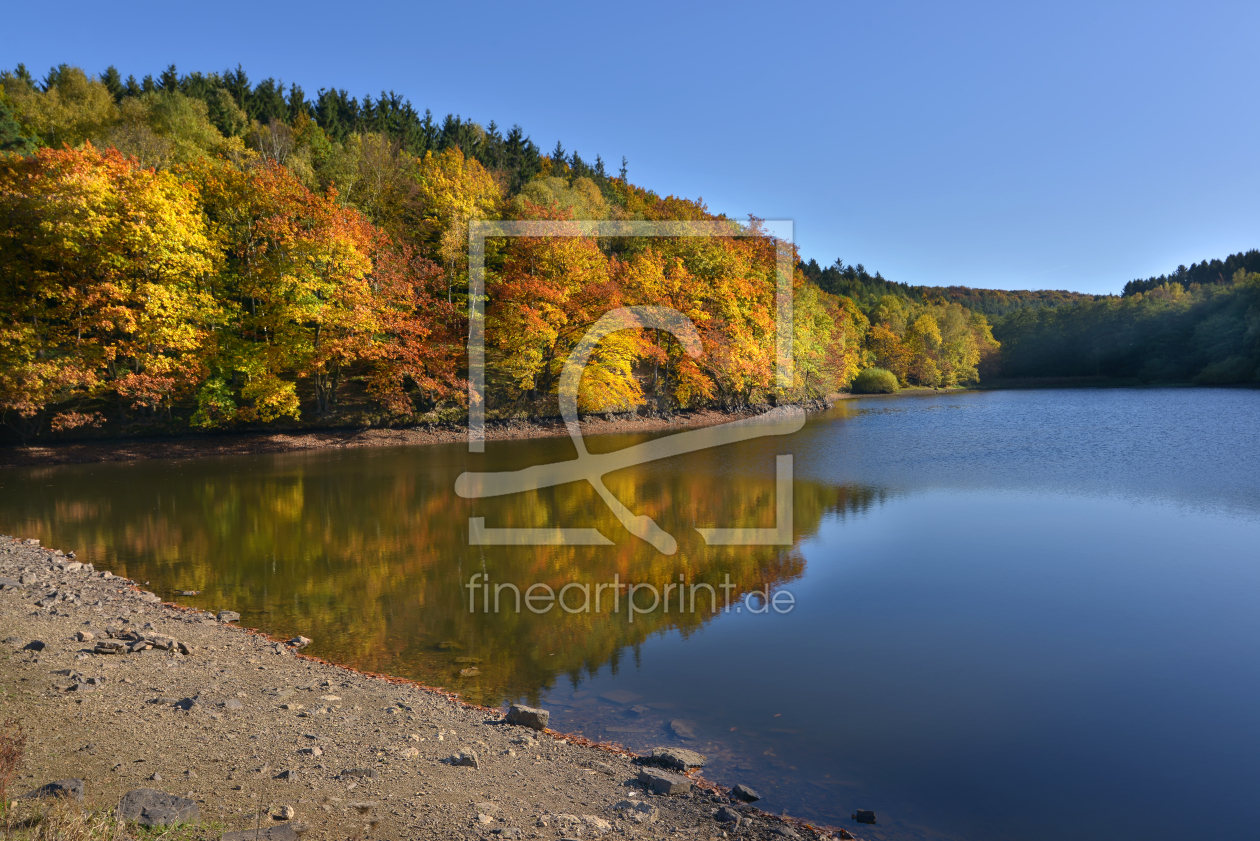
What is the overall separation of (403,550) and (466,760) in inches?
357

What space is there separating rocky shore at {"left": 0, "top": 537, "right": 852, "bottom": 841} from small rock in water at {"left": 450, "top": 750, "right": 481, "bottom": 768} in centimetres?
1

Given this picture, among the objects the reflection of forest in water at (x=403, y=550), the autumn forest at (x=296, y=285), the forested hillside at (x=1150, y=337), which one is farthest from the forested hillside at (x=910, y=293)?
the reflection of forest in water at (x=403, y=550)

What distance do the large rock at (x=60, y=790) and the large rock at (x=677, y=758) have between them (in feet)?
13.8

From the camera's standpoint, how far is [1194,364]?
8269 cm

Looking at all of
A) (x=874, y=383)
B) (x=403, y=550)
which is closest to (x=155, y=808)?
(x=403, y=550)

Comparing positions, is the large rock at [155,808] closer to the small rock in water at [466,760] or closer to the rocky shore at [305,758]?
the rocky shore at [305,758]

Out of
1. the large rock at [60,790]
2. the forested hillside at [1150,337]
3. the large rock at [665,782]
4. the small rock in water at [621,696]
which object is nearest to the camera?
the large rock at [60,790]

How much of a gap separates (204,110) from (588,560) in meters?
57.5

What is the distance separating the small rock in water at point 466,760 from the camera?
18.7 feet

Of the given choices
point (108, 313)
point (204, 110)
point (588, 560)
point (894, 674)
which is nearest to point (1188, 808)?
point (894, 674)

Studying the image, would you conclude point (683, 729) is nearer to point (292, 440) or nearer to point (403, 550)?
point (403, 550)

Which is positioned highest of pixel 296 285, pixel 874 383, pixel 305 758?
pixel 296 285

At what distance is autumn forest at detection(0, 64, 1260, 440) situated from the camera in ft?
85.0

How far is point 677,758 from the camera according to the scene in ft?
20.2
